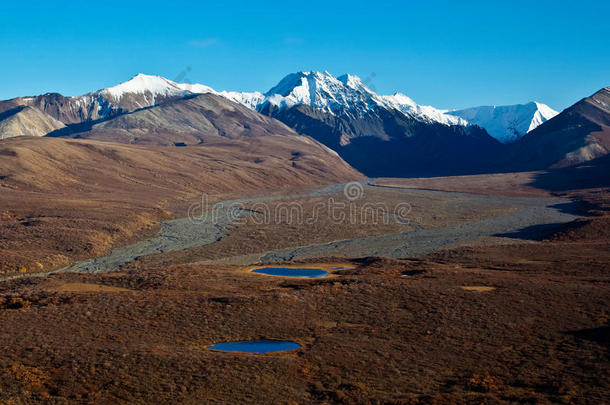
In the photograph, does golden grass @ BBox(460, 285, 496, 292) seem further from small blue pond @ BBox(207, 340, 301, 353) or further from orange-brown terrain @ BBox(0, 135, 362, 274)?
orange-brown terrain @ BBox(0, 135, 362, 274)

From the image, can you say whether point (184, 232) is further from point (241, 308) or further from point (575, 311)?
point (575, 311)

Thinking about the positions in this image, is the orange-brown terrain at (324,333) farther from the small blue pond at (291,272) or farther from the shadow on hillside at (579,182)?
the shadow on hillside at (579,182)

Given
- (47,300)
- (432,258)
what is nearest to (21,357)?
(47,300)

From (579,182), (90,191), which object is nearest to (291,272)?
(90,191)

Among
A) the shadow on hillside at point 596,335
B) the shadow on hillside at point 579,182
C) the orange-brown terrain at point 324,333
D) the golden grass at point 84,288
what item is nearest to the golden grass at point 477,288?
the orange-brown terrain at point 324,333

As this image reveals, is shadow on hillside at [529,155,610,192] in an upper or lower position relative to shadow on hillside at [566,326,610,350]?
upper

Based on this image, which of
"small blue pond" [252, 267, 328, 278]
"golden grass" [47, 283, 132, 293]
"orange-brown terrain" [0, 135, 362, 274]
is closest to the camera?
"golden grass" [47, 283, 132, 293]

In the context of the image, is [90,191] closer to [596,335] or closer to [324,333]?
[324,333]

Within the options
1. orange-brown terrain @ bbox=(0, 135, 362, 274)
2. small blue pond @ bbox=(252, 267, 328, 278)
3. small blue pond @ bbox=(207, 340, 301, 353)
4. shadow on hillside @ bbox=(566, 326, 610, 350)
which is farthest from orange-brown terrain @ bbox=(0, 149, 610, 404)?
orange-brown terrain @ bbox=(0, 135, 362, 274)
